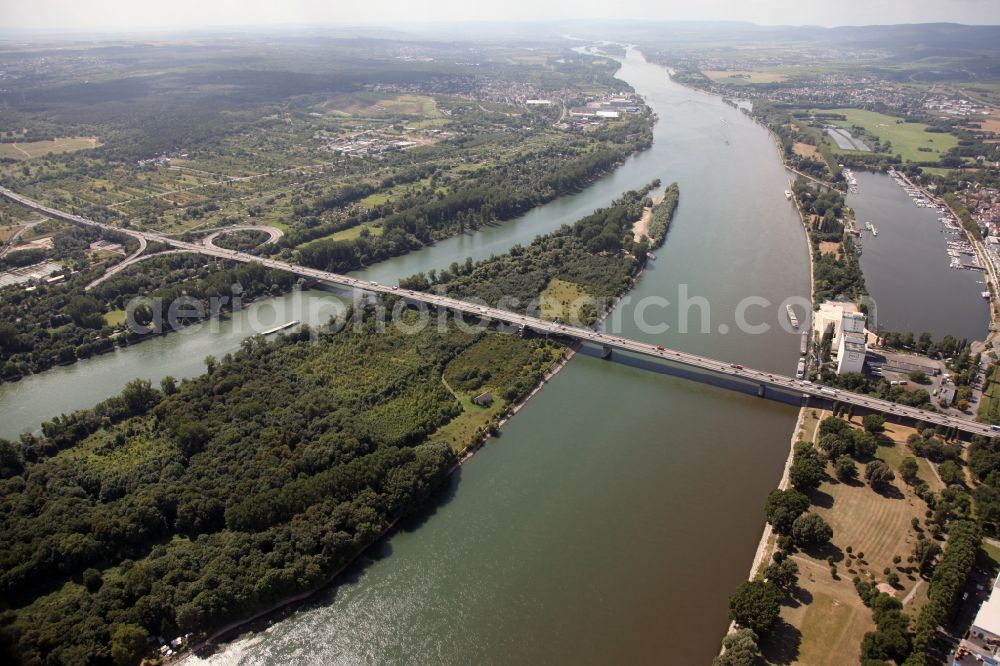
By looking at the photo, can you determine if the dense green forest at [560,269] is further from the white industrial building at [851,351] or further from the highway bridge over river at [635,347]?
the white industrial building at [851,351]

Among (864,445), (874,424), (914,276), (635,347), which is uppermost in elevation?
(914,276)

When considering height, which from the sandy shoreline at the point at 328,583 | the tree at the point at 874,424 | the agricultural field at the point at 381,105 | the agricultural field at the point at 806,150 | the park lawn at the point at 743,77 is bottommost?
the sandy shoreline at the point at 328,583

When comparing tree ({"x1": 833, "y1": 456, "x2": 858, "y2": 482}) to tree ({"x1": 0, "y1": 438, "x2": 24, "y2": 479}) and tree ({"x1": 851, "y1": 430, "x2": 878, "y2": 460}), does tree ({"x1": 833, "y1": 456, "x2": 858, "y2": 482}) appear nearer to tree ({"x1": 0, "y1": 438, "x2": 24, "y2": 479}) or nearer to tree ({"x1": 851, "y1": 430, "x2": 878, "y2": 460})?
tree ({"x1": 851, "y1": 430, "x2": 878, "y2": 460})

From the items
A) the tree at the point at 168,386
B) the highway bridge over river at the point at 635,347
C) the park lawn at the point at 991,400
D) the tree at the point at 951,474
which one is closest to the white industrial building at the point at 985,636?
the tree at the point at 951,474

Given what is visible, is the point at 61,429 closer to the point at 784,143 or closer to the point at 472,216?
the point at 472,216

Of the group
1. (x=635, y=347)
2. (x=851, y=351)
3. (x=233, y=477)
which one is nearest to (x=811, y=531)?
(x=851, y=351)

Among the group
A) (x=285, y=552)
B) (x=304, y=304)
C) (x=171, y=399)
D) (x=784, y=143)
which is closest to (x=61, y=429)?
(x=171, y=399)

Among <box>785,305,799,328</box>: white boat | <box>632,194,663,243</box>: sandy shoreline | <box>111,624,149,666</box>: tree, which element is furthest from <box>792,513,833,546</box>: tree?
<box>632,194,663,243</box>: sandy shoreline

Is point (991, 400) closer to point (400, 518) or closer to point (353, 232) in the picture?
point (400, 518)
